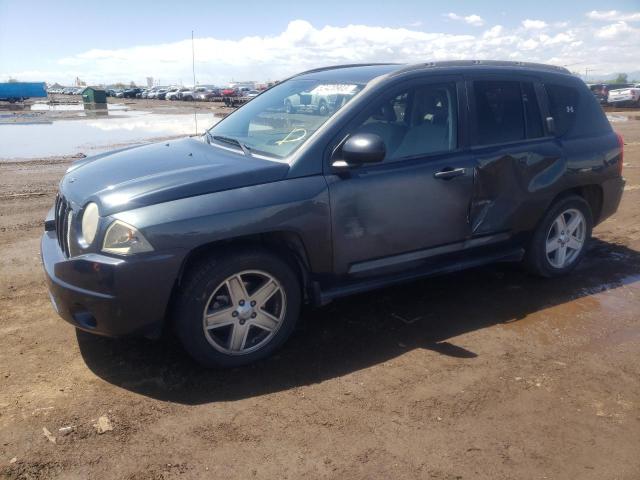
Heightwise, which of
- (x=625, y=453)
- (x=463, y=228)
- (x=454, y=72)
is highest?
(x=454, y=72)

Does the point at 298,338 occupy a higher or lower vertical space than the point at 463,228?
lower

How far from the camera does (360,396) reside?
3299mm

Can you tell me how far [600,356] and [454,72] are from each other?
235 cm

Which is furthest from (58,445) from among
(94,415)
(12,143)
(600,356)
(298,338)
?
(12,143)

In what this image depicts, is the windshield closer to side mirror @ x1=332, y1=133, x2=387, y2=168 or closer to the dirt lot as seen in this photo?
side mirror @ x1=332, y1=133, x2=387, y2=168

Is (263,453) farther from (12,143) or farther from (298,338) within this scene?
(12,143)

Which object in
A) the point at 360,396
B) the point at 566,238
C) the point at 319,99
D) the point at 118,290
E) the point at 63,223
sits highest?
the point at 319,99

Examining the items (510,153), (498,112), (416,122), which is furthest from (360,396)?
(498,112)

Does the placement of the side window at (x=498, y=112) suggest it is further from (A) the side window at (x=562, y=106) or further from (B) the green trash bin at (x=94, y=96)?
(B) the green trash bin at (x=94, y=96)

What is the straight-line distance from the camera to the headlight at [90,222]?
3.23 meters

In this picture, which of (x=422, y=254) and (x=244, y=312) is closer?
(x=244, y=312)

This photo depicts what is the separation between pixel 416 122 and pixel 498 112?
2.74 feet

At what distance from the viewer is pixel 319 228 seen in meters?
3.63

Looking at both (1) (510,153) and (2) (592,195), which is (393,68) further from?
(2) (592,195)
